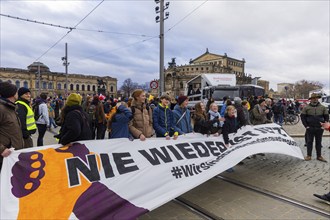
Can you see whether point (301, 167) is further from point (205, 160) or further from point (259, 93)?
point (259, 93)

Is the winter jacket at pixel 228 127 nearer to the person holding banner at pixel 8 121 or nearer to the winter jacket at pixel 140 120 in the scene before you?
the winter jacket at pixel 140 120

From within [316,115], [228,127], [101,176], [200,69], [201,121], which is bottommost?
[101,176]

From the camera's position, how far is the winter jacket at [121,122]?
4.76 m

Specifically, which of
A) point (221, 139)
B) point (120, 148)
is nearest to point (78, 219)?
point (120, 148)

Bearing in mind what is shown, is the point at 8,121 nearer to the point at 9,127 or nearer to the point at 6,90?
the point at 9,127

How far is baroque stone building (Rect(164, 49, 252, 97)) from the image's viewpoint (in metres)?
88.7

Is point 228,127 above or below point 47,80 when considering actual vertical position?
below

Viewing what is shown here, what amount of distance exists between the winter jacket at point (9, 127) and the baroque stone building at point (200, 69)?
208ft

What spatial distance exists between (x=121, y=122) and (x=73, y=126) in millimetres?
1309

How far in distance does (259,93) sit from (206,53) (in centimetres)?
10749

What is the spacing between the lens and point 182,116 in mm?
5703

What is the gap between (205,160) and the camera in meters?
4.67

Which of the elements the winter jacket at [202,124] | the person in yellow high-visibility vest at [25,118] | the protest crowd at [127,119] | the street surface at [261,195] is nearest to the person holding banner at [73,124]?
the protest crowd at [127,119]

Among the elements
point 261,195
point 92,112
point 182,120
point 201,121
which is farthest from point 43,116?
point 261,195
